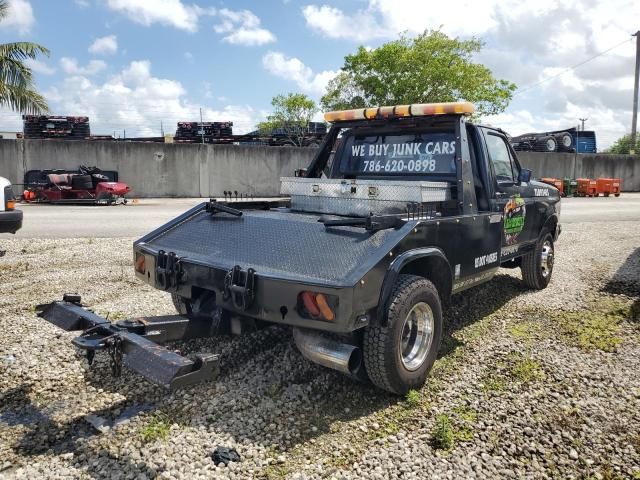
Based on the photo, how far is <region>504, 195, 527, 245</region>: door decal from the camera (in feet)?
17.7

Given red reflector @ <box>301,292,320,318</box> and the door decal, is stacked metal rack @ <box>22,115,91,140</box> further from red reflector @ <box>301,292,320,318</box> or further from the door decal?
red reflector @ <box>301,292,320,318</box>

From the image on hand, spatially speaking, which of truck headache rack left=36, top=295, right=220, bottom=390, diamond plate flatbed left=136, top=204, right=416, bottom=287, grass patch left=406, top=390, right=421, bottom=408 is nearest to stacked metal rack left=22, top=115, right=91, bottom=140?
diamond plate flatbed left=136, top=204, right=416, bottom=287

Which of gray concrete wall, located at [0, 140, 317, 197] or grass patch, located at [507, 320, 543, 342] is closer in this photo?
grass patch, located at [507, 320, 543, 342]

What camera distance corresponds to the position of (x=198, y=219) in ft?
15.3

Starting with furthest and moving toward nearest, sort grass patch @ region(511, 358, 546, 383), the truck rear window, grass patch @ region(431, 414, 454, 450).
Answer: the truck rear window
grass patch @ region(511, 358, 546, 383)
grass patch @ region(431, 414, 454, 450)

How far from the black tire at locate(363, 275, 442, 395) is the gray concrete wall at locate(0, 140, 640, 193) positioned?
22811 millimetres

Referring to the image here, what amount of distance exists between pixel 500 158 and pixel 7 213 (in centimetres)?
686

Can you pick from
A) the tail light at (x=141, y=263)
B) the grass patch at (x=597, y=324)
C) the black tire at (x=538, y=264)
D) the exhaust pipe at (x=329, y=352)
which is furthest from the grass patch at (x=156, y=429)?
the black tire at (x=538, y=264)

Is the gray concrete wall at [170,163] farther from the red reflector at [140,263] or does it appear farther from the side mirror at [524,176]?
the red reflector at [140,263]

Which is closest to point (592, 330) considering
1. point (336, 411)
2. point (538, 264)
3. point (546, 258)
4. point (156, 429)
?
point (538, 264)

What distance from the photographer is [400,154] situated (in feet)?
17.7

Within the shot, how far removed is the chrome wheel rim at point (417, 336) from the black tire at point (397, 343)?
0.05ft

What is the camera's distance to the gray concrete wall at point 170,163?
2259 centimetres

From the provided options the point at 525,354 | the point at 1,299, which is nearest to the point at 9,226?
the point at 1,299
